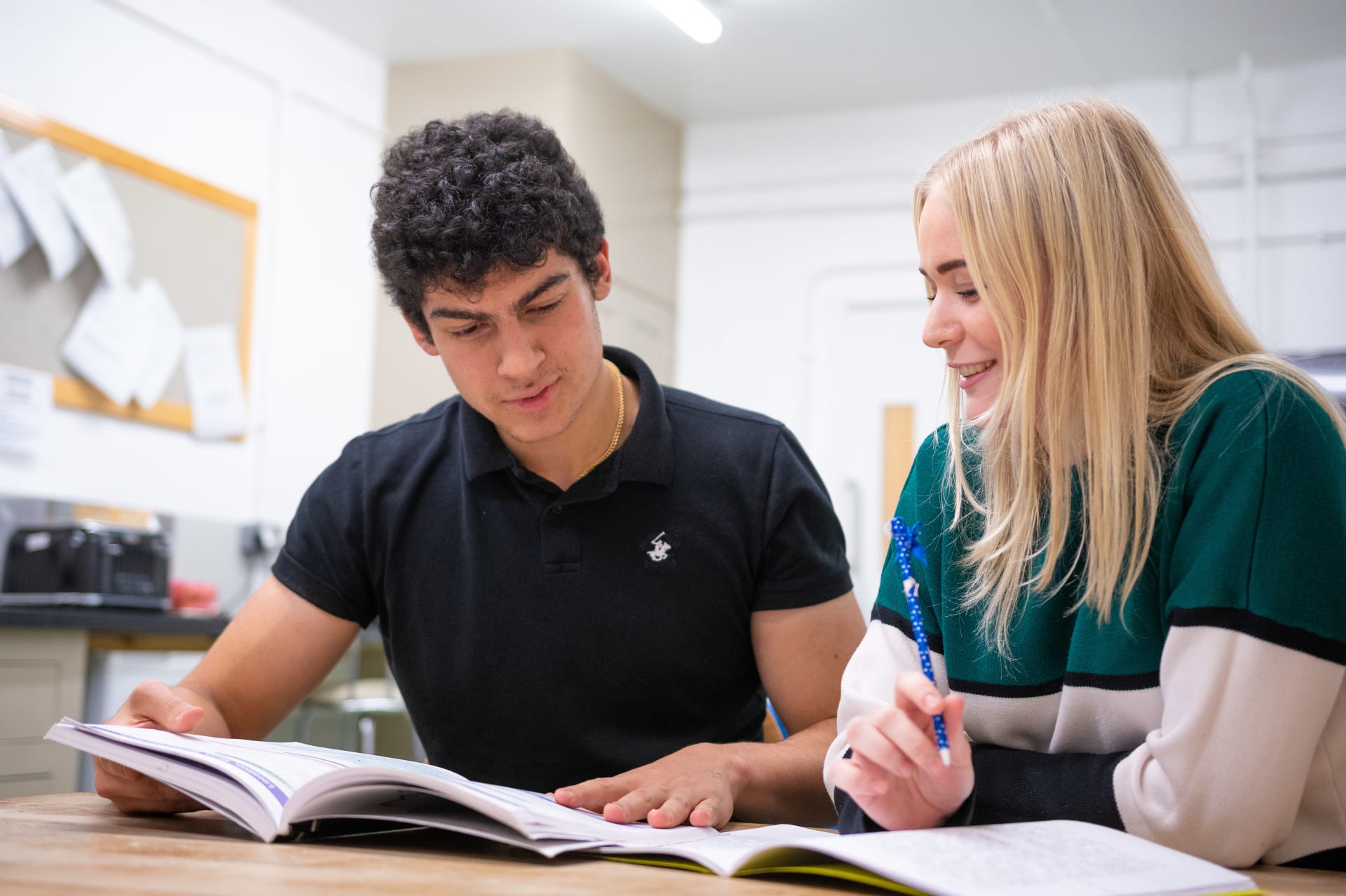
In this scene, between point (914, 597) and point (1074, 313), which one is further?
point (1074, 313)

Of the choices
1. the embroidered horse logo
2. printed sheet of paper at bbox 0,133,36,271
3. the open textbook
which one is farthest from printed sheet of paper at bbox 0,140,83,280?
the open textbook

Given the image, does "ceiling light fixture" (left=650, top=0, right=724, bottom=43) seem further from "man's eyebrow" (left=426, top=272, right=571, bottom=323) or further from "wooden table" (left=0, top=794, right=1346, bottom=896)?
"wooden table" (left=0, top=794, right=1346, bottom=896)

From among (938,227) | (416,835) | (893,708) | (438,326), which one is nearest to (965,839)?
(893,708)

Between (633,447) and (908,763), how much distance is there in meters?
0.69

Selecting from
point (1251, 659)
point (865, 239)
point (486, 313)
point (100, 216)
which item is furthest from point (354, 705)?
point (1251, 659)

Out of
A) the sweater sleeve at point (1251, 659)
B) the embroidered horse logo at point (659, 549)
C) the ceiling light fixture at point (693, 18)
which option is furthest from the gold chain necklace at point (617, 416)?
the ceiling light fixture at point (693, 18)

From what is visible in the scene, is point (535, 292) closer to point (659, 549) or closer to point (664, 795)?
point (659, 549)

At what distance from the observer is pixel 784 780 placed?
1236 millimetres

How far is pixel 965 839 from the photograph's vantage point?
2.53 ft

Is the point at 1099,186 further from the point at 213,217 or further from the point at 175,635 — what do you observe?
the point at 213,217

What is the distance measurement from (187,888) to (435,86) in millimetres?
4456

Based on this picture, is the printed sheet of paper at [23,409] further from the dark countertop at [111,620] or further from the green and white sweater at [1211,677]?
the green and white sweater at [1211,677]

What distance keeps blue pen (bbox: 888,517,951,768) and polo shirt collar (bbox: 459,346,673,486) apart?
0.51m

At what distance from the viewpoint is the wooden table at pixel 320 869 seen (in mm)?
670
